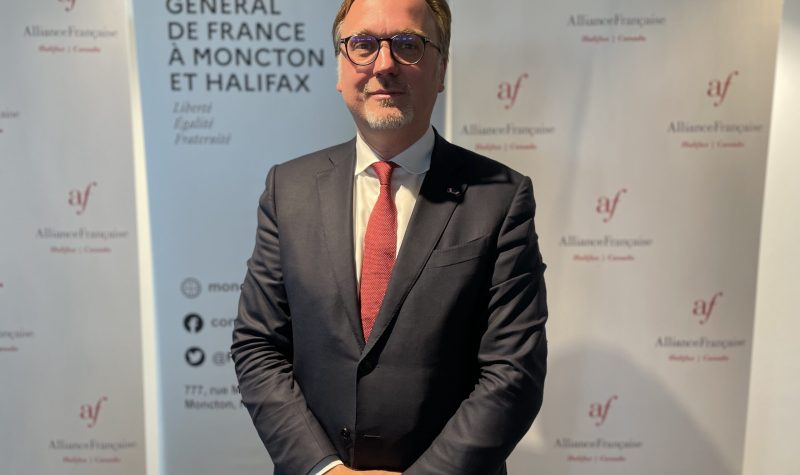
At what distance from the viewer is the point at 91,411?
2.47 meters

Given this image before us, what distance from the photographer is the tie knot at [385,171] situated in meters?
1.48

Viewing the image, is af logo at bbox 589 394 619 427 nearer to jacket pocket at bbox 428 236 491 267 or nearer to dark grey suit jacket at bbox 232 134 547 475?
dark grey suit jacket at bbox 232 134 547 475

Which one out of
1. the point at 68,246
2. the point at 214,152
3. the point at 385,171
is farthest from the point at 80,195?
the point at 385,171

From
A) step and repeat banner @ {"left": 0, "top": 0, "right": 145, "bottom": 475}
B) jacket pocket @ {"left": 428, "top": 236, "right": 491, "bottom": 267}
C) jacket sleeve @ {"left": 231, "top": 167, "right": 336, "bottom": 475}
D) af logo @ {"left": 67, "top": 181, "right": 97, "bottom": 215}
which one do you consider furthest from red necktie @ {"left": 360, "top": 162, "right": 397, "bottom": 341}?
af logo @ {"left": 67, "top": 181, "right": 97, "bottom": 215}

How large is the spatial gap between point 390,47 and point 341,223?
1.48 ft

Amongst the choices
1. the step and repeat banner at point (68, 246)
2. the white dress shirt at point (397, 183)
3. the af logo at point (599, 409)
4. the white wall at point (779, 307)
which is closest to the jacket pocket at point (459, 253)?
the white dress shirt at point (397, 183)

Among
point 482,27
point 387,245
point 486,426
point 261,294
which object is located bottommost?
point 486,426

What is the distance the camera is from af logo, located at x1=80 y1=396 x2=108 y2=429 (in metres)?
2.46

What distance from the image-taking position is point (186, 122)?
2217 millimetres

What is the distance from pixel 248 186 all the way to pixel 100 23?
875mm

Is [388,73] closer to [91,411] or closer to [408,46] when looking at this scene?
[408,46]

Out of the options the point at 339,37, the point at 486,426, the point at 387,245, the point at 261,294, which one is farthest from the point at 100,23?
the point at 486,426

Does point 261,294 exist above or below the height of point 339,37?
below

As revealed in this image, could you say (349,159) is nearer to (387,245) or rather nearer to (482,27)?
(387,245)
